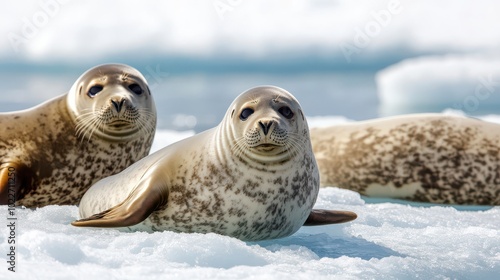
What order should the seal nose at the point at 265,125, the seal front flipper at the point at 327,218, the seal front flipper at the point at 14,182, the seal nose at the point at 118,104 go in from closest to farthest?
the seal nose at the point at 265,125 → the seal front flipper at the point at 327,218 → the seal nose at the point at 118,104 → the seal front flipper at the point at 14,182

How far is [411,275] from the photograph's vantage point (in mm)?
3408

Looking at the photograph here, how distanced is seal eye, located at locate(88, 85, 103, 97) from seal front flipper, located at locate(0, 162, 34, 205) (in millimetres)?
638

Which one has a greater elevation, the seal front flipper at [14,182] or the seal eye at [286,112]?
the seal eye at [286,112]

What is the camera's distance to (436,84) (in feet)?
71.4

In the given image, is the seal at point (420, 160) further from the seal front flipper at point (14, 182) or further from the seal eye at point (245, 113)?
the seal eye at point (245, 113)

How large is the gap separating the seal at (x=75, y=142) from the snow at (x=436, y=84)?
1643cm

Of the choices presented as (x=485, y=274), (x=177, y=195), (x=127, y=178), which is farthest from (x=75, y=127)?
(x=485, y=274)

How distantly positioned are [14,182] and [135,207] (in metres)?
1.49

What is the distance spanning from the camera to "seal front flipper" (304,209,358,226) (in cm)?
438

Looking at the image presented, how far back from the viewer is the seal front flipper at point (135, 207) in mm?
3762

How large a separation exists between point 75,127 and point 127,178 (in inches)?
40.4

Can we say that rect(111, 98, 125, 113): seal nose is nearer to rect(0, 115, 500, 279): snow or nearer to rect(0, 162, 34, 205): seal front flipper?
rect(0, 115, 500, 279): snow

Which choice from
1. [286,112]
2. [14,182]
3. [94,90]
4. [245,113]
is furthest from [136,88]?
[286,112]

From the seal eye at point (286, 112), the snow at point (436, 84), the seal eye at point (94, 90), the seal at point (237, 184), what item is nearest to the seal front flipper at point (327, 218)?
the seal at point (237, 184)
